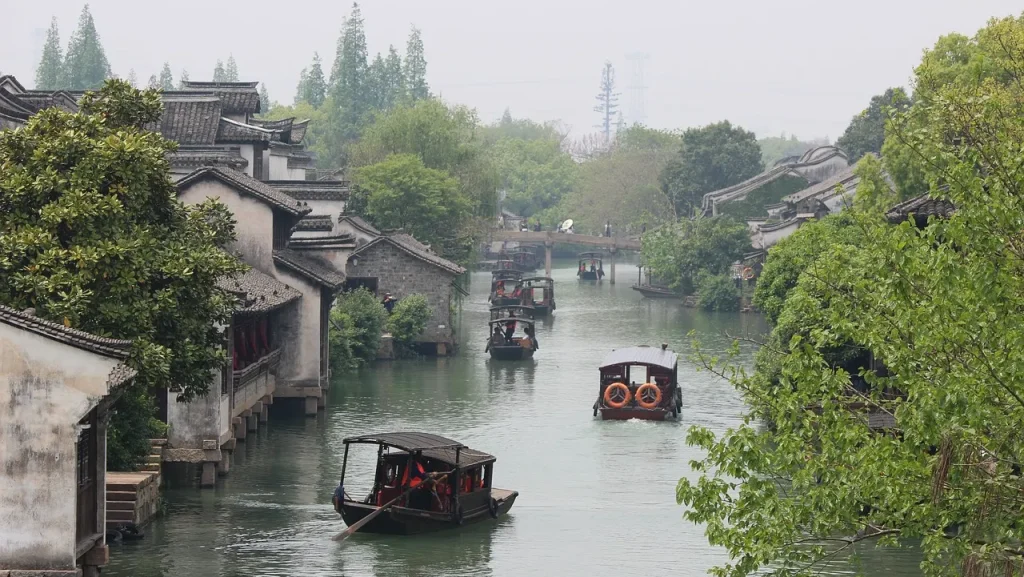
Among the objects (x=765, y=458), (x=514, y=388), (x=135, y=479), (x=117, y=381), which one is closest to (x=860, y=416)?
(x=765, y=458)

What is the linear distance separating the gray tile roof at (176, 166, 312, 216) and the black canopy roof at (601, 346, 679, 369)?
9.56 m

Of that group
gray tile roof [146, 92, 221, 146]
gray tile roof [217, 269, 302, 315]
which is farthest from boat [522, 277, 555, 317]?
gray tile roof [217, 269, 302, 315]

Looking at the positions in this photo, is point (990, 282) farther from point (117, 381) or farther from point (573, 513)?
point (573, 513)

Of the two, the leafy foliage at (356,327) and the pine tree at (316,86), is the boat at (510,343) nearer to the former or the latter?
the leafy foliage at (356,327)

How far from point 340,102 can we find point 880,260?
366 ft

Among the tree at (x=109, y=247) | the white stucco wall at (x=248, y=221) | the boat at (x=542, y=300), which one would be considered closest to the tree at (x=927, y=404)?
the tree at (x=109, y=247)

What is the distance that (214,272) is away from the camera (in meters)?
21.9

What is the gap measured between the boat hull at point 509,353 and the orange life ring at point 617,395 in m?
12.3

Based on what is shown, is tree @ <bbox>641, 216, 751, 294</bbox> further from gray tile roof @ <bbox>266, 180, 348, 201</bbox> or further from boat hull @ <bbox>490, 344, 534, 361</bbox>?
gray tile roof @ <bbox>266, 180, 348, 201</bbox>

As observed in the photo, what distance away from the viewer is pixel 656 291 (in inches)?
3194

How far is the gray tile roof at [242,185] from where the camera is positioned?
34156mm

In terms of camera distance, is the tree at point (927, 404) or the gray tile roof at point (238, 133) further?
the gray tile roof at point (238, 133)

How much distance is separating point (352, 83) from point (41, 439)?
358 feet

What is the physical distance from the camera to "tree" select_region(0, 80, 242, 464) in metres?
20.6
